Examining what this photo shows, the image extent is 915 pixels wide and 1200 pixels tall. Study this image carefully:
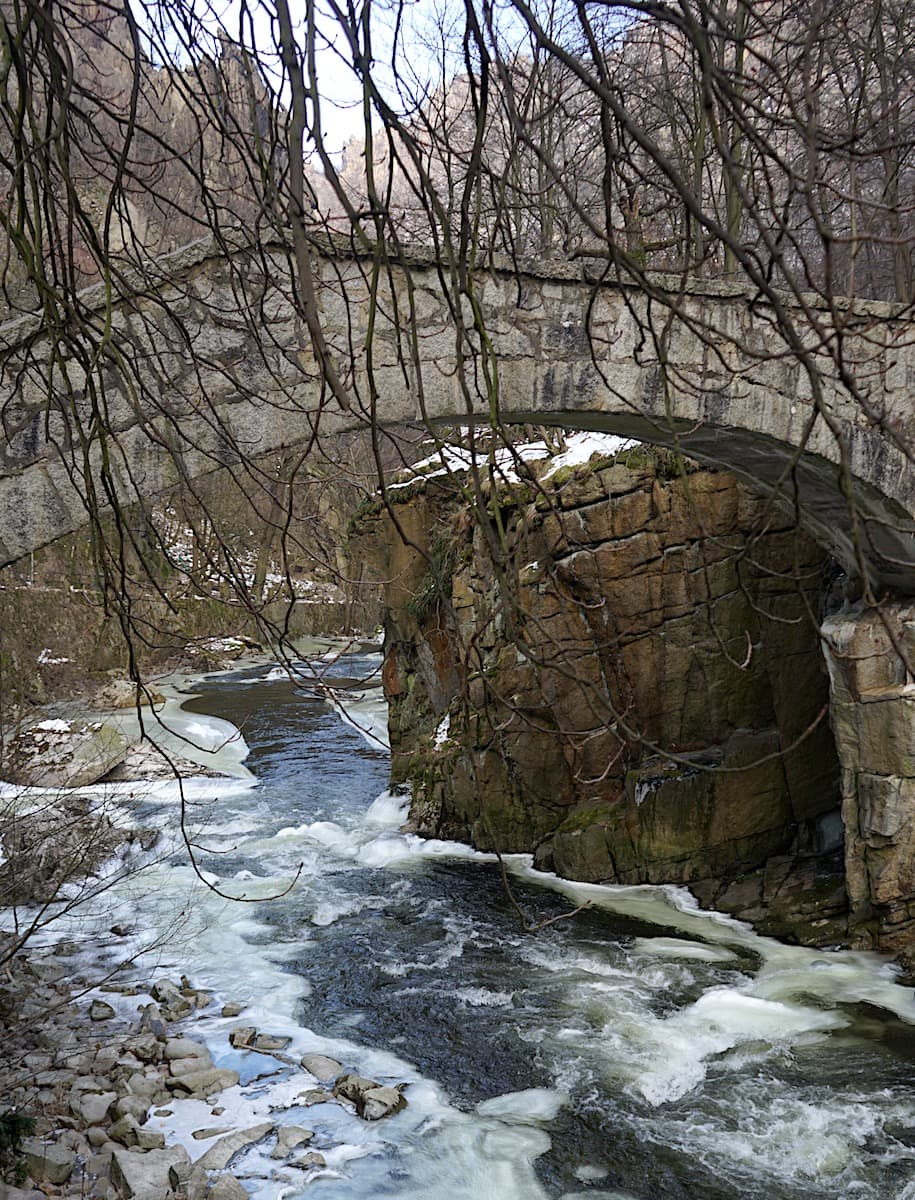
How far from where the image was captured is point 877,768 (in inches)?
194

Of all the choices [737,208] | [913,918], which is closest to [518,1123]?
[913,918]

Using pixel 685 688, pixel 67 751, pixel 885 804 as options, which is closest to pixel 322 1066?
pixel 885 804

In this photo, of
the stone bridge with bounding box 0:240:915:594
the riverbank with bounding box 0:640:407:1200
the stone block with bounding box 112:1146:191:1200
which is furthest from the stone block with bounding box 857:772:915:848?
the stone block with bounding box 112:1146:191:1200

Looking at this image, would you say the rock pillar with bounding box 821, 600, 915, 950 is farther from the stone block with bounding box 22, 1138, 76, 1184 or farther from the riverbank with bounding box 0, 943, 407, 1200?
the stone block with bounding box 22, 1138, 76, 1184

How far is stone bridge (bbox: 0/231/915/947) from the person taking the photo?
2.89 m

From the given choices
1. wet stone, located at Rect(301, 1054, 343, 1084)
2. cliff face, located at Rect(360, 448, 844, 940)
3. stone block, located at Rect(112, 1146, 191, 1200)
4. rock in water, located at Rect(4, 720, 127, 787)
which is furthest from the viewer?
rock in water, located at Rect(4, 720, 127, 787)

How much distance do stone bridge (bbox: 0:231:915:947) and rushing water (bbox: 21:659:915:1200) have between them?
1.03 metres

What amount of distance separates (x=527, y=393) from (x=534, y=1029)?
9.90 ft

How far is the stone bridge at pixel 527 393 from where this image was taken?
9.48ft

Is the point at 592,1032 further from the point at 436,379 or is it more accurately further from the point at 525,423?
the point at 436,379

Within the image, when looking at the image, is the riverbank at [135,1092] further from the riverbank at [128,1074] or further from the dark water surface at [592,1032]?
the dark water surface at [592,1032]

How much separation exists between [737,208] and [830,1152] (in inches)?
232

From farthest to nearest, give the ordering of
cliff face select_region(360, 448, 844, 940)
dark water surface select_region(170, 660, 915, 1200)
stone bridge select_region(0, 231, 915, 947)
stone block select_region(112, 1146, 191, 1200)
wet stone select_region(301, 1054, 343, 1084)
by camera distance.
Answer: cliff face select_region(360, 448, 844, 940)
wet stone select_region(301, 1054, 343, 1084)
dark water surface select_region(170, 660, 915, 1200)
stone block select_region(112, 1146, 191, 1200)
stone bridge select_region(0, 231, 915, 947)

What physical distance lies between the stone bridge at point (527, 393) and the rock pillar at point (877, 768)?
0.03 feet
